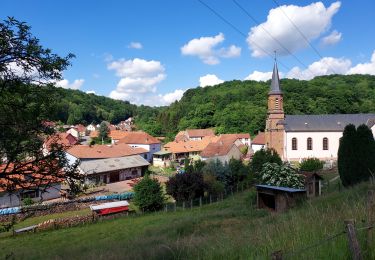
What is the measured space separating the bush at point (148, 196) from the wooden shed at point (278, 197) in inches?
391

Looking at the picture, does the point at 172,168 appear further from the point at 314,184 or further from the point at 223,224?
the point at 223,224

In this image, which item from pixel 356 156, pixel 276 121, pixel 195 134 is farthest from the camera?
pixel 195 134

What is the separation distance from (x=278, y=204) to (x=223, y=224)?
5.96 m

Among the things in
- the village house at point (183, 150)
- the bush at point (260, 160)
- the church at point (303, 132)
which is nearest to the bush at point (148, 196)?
the bush at point (260, 160)

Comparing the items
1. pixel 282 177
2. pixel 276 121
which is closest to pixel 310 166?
pixel 282 177

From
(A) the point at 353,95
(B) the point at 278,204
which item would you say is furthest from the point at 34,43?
(A) the point at 353,95

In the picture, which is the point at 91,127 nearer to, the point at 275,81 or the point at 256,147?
the point at 256,147

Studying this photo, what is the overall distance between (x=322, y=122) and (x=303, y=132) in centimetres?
386

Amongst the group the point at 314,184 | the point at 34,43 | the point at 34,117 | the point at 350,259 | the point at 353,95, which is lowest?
the point at 314,184

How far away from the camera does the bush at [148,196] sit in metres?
28.7

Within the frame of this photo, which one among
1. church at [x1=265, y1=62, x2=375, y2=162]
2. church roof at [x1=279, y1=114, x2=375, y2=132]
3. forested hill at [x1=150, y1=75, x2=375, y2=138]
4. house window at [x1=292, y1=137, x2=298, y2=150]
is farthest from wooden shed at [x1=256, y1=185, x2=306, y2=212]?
forested hill at [x1=150, y1=75, x2=375, y2=138]

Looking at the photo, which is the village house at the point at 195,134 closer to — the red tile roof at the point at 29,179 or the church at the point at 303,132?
the church at the point at 303,132

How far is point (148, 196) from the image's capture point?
2873cm

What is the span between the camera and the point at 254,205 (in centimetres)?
2333
